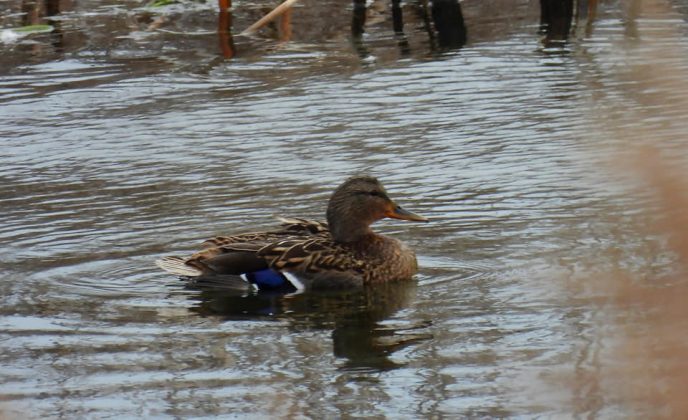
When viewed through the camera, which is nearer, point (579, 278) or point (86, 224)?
point (579, 278)

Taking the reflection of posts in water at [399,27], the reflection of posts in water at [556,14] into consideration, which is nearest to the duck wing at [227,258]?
the reflection of posts in water at [399,27]

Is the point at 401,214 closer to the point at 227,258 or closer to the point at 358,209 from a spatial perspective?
the point at 358,209

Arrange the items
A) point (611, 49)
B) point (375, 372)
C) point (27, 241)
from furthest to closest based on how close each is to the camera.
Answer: point (611, 49) < point (27, 241) < point (375, 372)

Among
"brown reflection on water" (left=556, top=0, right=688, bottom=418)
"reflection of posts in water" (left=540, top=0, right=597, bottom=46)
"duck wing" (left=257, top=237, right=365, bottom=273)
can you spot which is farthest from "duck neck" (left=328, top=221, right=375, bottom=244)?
"reflection of posts in water" (left=540, top=0, right=597, bottom=46)

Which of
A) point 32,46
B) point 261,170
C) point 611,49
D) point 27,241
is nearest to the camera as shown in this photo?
point 27,241

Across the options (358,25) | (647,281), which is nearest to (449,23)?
(358,25)

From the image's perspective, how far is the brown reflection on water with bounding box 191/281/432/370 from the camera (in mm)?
6980

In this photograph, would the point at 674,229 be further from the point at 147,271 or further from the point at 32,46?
the point at 32,46

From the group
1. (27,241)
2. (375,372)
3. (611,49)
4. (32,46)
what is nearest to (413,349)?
(375,372)

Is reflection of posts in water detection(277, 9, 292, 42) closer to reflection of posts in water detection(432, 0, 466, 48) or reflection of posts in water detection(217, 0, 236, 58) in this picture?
reflection of posts in water detection(217, 0, 236, 58)

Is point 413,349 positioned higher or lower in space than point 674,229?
lower

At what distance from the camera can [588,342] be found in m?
6.67

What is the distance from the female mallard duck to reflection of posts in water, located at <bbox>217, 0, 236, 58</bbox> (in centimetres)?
700

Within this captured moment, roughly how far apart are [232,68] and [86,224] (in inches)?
216
